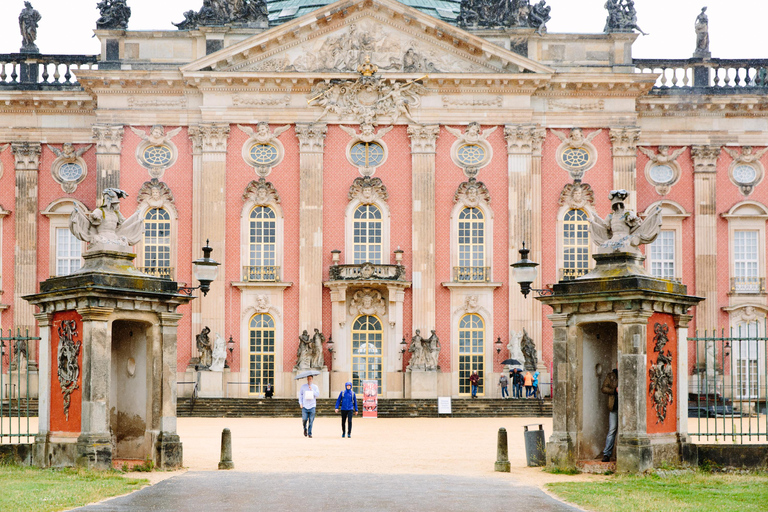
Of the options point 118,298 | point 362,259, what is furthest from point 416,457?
point 362,259

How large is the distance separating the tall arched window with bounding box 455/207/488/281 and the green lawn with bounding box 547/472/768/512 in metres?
25.3

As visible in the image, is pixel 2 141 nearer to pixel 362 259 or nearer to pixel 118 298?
Result: pixel 362 259

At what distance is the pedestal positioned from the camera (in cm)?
4216

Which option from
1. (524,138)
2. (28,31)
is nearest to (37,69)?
(28,31)

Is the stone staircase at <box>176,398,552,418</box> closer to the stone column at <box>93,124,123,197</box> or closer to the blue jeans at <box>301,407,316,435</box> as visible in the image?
the stone column at <box>93,124,123,197</box>

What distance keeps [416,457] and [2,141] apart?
1125 inches

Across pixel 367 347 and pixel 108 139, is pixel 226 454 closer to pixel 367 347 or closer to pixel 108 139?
pixel 367 347

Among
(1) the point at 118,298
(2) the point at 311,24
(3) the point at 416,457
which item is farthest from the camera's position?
(2) the point at 311,24

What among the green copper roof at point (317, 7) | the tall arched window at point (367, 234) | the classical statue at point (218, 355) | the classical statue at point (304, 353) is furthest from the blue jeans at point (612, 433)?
the green copper roof at point (317, 7)

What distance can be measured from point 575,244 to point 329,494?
29.3 m

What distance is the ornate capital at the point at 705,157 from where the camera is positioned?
45531 mm

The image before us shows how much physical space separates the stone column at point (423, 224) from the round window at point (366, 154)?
1.30 m

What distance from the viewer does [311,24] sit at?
142ft

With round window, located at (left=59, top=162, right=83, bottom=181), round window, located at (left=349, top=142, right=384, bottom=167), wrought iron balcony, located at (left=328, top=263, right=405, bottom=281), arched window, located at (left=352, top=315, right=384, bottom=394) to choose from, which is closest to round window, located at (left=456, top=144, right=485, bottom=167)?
round window, located at (left=349, top=142, right=384, bottom=167)
